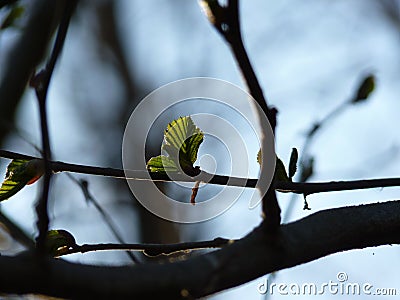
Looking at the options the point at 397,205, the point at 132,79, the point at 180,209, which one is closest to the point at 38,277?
the point at 397,205

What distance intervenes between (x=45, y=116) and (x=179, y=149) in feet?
1.09

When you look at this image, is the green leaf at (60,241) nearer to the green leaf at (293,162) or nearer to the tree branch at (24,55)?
the green leaf at (293,162)

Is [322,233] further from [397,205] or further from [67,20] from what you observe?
[67,20]

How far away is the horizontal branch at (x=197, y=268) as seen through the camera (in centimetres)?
54

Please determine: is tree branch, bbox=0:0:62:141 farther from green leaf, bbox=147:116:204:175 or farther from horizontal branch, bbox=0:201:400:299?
horizontal branch, bbox=0:201:400:299

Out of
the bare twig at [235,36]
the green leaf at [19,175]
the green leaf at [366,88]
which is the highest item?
the bare twig at [235,36]

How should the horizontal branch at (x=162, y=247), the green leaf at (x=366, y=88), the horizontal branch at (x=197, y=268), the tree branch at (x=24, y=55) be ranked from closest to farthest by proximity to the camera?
the horizontal branch at (x=197, y=268) → the horizontal branch at (x=162, y=247) → the green leaf at (x=366, y=88) → the tree branch at (x=24, y=55)

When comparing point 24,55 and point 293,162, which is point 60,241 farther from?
point 24,55

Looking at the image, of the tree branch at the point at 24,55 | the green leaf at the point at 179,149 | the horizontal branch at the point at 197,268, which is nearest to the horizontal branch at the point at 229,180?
the green leaf at the point at 179,149

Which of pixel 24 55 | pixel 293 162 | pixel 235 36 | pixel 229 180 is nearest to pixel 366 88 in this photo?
pixel 293 162

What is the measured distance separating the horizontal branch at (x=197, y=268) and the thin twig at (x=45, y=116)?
0.03 meters

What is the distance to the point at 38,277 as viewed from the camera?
1.77ft

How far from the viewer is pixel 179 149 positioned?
89 centimetres

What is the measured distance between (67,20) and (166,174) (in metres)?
0.34
